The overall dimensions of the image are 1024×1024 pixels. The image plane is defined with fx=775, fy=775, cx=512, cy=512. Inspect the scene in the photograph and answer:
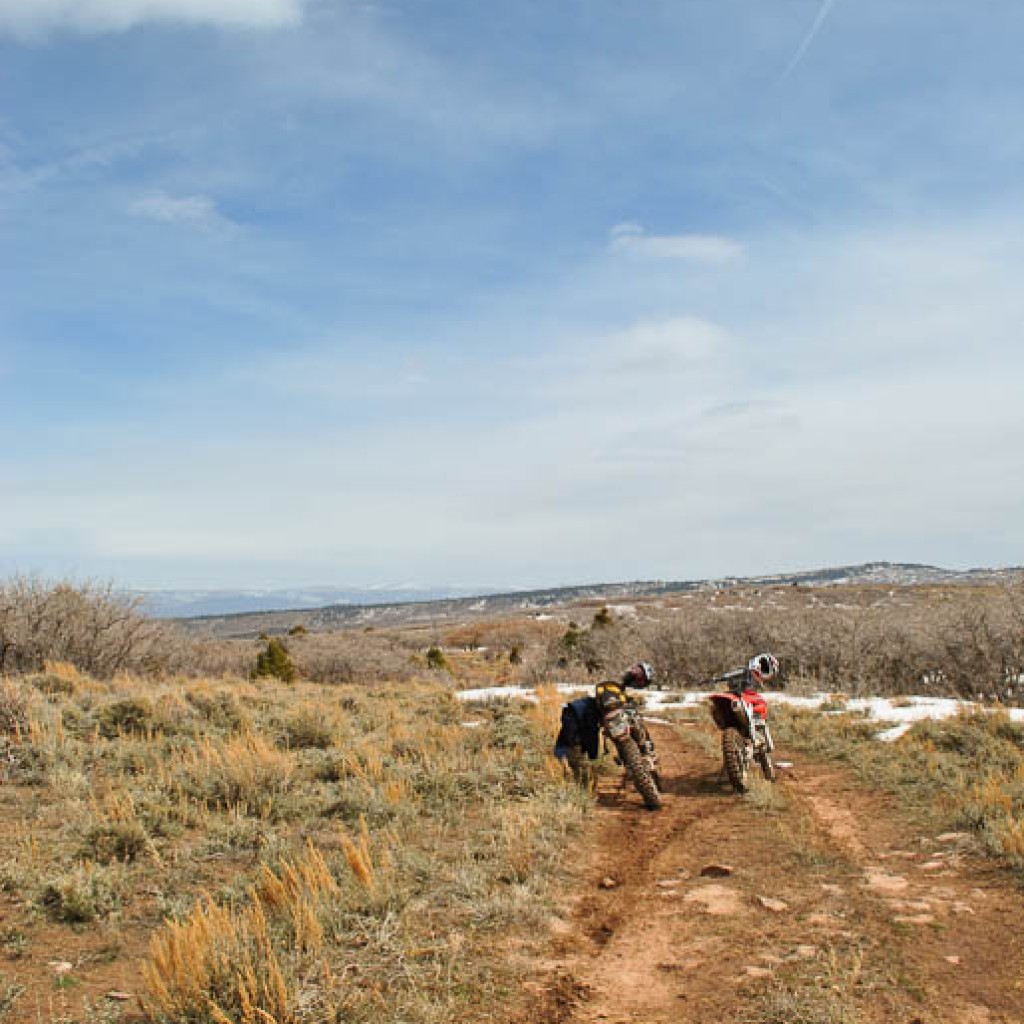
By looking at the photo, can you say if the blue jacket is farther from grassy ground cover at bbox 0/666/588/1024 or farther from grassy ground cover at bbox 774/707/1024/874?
grassy ground cover at bbox 774/707/1024/874

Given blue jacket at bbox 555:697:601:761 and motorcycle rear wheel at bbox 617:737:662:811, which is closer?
motorcycle rear wheel at bbox 617:737:662:811

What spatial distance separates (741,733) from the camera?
352 inches

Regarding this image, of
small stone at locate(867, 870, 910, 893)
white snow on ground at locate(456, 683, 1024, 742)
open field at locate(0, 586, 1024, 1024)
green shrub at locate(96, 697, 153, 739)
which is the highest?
green shrub at locate(96, 697, 153, 739)

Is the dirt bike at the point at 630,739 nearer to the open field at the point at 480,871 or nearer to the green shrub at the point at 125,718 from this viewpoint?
the open field at the point at 480,871

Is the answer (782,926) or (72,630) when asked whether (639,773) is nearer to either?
(782,926)

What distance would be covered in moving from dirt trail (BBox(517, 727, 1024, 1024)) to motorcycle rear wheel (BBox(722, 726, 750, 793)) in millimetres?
486

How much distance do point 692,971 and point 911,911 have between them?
191 centimetres

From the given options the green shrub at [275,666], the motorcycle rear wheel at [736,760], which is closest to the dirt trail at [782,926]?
the motorcycle rear wheel at [736,760]

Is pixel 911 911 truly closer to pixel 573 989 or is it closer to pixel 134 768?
pixel 573 989

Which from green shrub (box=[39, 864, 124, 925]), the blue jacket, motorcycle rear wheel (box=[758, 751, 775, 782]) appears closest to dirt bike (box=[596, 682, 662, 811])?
the blue jacket

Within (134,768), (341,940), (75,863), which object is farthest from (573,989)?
(134,768)

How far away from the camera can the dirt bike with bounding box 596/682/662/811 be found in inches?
328

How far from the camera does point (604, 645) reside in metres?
26.6

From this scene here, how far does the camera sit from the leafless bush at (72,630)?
18.0 meters
